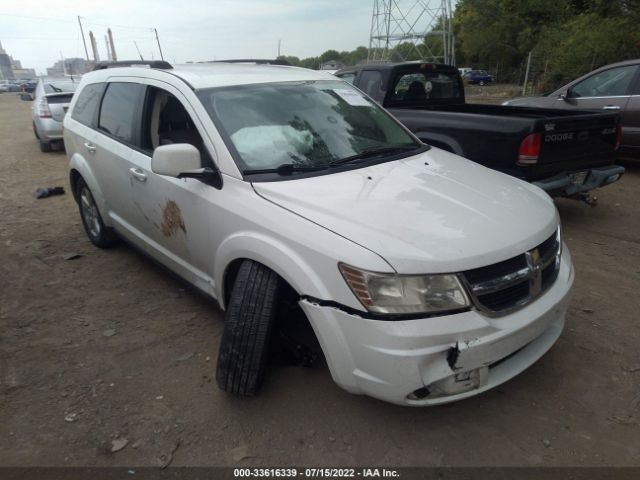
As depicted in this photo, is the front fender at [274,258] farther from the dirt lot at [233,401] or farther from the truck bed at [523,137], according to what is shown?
the truck bed at [523,137]

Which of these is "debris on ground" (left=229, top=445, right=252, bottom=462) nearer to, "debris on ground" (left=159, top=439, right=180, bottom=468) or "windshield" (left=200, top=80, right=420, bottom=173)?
"debris on ground" (left=159, top=439, right=180, bottom=468)

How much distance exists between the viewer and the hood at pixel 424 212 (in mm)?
2105

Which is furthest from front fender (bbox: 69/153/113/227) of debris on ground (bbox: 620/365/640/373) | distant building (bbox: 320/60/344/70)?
distant building (bbox: 320/60/344/70)

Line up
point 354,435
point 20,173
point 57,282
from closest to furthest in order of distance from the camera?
1. point 354,435
2. point 57,282
3. point 20,173

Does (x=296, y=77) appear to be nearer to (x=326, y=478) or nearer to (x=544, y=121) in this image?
→ (x=544, y=121)

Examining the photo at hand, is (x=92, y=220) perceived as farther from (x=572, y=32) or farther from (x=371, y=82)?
(x=572, y=32)

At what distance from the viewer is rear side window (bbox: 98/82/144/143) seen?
360 centimetres

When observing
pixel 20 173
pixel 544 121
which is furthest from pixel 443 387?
pixel 20 173

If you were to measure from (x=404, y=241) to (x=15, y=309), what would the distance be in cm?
325

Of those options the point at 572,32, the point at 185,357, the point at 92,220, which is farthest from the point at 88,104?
the point at 572,32

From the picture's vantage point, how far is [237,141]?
279 cm

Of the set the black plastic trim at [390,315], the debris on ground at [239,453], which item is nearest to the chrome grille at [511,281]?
the black plastic trim at [390,315]

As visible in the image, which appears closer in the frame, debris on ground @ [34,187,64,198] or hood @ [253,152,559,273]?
hood @ [253,152,559,273]

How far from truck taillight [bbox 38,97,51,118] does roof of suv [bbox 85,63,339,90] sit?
734cm
